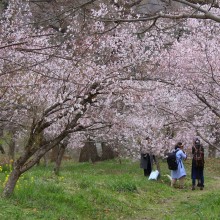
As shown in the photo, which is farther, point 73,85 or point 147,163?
point 147,163

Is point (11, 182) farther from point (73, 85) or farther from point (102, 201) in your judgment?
point (102, 201)

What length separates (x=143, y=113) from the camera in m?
14.7

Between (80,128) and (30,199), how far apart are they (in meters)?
1.80

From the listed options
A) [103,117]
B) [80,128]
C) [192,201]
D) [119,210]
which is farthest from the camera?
[192,201]

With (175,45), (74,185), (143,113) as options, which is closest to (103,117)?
(74,185)

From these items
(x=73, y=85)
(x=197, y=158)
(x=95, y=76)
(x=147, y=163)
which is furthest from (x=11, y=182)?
(x=147, y=163)

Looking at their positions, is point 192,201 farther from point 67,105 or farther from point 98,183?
point 67,105

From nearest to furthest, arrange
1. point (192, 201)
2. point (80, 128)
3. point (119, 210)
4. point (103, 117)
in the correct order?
point (80, 128), point (119, 210), point (103, 117), point (192, 201)

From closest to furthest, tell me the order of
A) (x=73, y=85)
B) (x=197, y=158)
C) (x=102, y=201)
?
(x=73, y=85)
(x=102, y=201)
(x=197, y=158)

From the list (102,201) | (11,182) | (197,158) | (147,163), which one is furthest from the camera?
(147,163)

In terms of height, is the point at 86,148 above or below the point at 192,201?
above

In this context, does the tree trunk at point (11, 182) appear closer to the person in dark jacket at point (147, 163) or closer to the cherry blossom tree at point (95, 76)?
the cherry blossom tree at point (95, 76)

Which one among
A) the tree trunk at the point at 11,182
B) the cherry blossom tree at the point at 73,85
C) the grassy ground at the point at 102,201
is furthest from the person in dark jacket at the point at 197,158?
the tree trunk at the point at 11,182

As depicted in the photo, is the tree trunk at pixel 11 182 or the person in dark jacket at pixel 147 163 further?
the person in dark jacket at pixel 147 163
